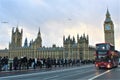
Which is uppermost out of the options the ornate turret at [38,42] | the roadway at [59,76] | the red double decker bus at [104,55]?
the ornate turret at [38,42]

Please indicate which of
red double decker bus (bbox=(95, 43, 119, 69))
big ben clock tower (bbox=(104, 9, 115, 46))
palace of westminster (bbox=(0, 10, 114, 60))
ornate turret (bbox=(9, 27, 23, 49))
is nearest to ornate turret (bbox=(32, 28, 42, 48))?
palace of westminster (bbox=(0, 10, 114, 60))

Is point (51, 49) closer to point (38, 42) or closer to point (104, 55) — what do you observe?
point (38, 42)

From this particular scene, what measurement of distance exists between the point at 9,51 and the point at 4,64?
153m

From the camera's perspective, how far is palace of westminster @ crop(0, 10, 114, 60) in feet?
484

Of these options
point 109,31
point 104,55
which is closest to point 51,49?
point 109,31

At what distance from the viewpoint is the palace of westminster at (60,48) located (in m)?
147

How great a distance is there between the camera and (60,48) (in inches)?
6319

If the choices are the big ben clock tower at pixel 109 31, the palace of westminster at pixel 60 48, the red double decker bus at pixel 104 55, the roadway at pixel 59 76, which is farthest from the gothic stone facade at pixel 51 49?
the roadway at pixel 59 76

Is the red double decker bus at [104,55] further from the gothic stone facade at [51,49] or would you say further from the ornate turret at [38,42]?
the ornate turret at [38,42]

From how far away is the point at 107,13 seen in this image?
175m

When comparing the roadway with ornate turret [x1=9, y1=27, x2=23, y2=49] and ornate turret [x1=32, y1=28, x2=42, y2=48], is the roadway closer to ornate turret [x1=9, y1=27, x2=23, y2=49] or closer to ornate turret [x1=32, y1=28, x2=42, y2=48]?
ornate turret [x1=32, y1=28, x2=42, y2=48]

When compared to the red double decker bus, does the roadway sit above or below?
below

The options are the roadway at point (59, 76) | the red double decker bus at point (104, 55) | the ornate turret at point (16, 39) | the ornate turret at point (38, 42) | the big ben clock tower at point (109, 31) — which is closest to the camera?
the roadway at point (59, 76)

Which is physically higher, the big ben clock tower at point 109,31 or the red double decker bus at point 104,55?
the big ben clock tower at point 109,31
